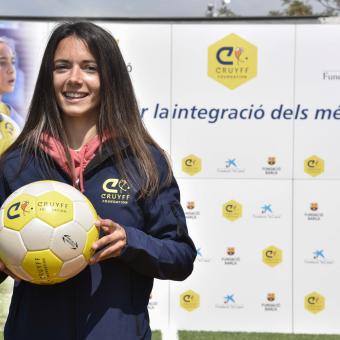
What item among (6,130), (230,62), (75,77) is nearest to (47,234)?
(75,77)

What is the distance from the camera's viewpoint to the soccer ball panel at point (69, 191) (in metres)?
1.53

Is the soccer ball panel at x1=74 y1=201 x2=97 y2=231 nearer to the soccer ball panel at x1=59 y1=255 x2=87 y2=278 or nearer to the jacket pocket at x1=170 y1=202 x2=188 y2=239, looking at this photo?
the soccer ball panel at x1=59 y1=255 x2=87 y2=278

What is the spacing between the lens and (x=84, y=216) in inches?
59.6

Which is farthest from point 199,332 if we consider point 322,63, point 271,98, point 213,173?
point 322,63

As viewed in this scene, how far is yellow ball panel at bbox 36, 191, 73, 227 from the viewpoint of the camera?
1516 mm

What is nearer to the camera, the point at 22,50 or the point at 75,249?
the point at 75,249

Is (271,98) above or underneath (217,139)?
above

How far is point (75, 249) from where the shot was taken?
4.91 ft

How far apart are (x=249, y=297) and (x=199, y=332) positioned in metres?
0.55

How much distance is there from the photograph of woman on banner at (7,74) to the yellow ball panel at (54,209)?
3.47 metres

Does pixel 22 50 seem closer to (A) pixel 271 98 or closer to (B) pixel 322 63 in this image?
(A) pixel 271 98

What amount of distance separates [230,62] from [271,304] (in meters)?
2.22

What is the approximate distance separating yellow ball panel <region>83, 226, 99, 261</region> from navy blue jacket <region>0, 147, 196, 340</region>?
9 cm

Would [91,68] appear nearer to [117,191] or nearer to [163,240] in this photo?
[117,191]
